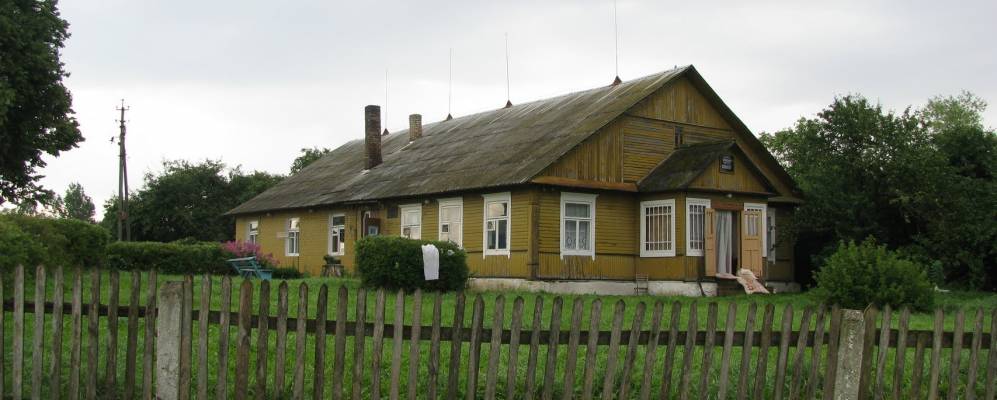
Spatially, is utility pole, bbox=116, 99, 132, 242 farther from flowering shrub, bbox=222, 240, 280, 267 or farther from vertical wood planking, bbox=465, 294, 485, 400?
vertical wood planking, bbox=465, 294, 485, 400

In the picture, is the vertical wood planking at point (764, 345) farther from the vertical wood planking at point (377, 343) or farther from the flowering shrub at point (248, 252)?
the flowering shrub at point (248, 252)

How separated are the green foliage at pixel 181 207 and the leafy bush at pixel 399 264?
32.2 metres

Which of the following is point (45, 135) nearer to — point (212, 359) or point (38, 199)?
point (38, 199)

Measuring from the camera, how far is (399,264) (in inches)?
851

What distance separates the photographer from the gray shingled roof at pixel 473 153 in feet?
85.8

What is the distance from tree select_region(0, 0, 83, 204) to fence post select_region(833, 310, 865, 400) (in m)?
19.5

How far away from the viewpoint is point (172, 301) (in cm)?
763

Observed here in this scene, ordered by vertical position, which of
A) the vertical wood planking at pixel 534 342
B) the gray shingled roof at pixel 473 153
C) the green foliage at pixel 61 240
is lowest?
the vertical wood planking at pixel 534 342

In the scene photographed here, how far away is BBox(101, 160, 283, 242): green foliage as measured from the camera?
176 feet

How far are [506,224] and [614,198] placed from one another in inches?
116

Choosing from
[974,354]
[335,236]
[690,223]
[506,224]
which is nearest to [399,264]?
[506,224]

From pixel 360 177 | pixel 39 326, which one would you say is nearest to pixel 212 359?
pixel 39 326

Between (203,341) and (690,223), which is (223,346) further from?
(690,223)

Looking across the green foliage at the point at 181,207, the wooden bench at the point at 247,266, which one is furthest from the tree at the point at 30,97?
the green foliage at the point at 181,207
